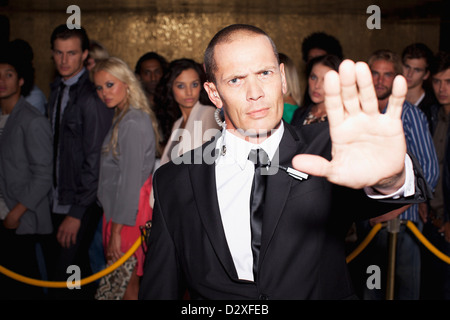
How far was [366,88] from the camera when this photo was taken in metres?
1.27

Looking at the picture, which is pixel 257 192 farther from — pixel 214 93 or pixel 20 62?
pixel 20 62

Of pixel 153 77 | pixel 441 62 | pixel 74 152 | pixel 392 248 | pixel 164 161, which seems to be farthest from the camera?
pixel 153 77

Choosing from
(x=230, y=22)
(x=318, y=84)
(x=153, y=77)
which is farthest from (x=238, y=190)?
(x=230, y=22)

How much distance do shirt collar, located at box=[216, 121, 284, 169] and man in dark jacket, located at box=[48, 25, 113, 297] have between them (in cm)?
200

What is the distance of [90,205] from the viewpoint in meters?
3.82

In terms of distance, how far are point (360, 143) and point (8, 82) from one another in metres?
3.45

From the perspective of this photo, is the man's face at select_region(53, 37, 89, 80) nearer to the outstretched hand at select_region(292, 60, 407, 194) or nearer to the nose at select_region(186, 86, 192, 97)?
the nose at select_region(186, 86, 192, 97)

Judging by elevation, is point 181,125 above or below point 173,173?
above

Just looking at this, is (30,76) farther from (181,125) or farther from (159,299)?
(159,299)

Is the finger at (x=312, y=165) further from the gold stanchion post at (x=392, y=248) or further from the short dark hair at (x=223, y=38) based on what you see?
the gold stanchion post at (x=392, y=248)

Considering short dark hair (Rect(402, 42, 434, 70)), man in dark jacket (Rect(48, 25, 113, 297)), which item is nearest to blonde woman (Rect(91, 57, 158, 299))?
man in dark jacket (Rect(48, 25, 113, 297))

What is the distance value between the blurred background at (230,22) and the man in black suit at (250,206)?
594cm
